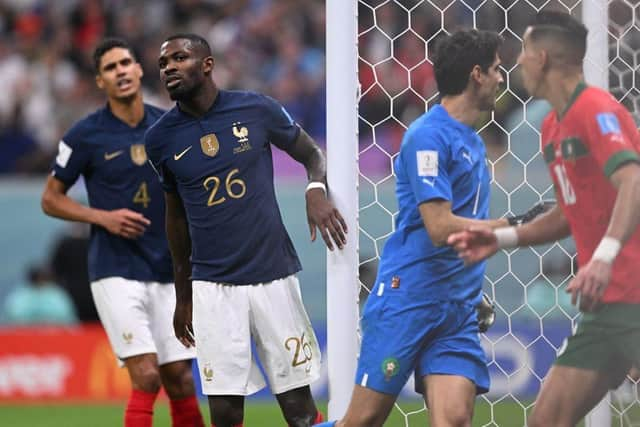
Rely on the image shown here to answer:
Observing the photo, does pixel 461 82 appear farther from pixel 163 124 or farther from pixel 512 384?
pixel 512 384

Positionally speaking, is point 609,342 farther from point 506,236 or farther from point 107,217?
point 107,217

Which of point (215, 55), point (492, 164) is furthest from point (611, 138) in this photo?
point (215, 55)

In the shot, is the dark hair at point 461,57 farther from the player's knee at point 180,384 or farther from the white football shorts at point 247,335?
the player's knee at point 180,384

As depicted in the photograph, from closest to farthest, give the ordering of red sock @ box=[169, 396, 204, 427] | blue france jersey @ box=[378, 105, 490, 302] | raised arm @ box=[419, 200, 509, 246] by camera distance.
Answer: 1. raised arm @ box=[419, 200, 509, 246]
2. blue france jersey @ box=[378, 105, 490, 302]
3. red sock @ box=[169, 396, 204, 427]

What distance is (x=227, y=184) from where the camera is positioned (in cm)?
565

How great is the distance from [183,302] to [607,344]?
2200 mm

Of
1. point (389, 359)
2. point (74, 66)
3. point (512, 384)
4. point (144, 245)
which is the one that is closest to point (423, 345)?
point (389, 359)

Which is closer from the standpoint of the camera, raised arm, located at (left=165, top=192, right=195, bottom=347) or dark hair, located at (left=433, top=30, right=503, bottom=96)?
dark hair, located at (left=433, top=30, right=503, bottom=96)

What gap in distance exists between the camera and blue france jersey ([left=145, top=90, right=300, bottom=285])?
5.65 meters

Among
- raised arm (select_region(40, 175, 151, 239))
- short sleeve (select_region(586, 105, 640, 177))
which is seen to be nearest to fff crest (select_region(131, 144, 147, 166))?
raised arm (select_region(40, 175, 151, 239))

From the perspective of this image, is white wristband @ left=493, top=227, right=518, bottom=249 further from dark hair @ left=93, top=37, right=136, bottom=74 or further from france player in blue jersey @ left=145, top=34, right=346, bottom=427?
dark hair @ left=93, top=37, right=136, bottom=74

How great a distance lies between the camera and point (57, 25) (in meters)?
14.2

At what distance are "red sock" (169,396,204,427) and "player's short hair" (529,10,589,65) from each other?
10.4ft

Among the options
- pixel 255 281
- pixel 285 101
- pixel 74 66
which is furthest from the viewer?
pixel 74 66
